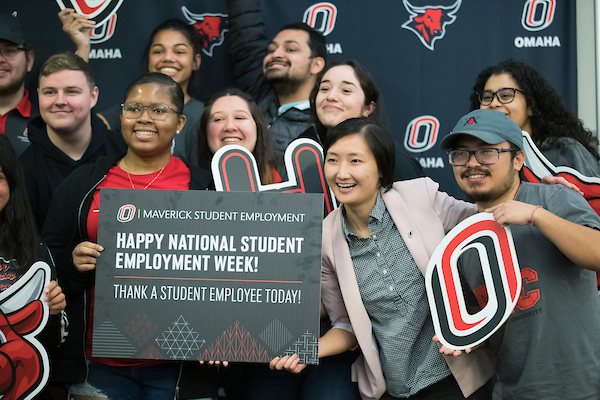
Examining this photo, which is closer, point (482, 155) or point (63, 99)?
point (482, 155)

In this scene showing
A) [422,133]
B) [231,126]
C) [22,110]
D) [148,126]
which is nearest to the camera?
[148,126]

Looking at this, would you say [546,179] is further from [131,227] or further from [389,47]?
[389,47]

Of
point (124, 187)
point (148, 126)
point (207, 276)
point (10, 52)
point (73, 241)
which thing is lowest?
point (207, 276)

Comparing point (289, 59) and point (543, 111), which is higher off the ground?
point (289, 59)

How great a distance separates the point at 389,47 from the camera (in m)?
3.68

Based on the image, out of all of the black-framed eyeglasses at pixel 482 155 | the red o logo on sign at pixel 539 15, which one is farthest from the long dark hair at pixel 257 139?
the red o logo on sign at pixel 539 15

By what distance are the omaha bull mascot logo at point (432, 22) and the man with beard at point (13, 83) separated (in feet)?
8.17

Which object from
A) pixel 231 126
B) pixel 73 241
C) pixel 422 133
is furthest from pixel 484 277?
pixel 422 133

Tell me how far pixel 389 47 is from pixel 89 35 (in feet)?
6.64

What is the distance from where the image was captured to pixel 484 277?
6.09 ft

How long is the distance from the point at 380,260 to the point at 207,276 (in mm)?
646

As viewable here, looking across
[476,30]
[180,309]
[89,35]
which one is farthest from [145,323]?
[476,30]

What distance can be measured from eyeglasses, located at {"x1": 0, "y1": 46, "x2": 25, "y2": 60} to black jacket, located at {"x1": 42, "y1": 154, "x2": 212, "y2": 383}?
55.4 inches

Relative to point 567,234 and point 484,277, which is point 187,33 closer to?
point 484,277
